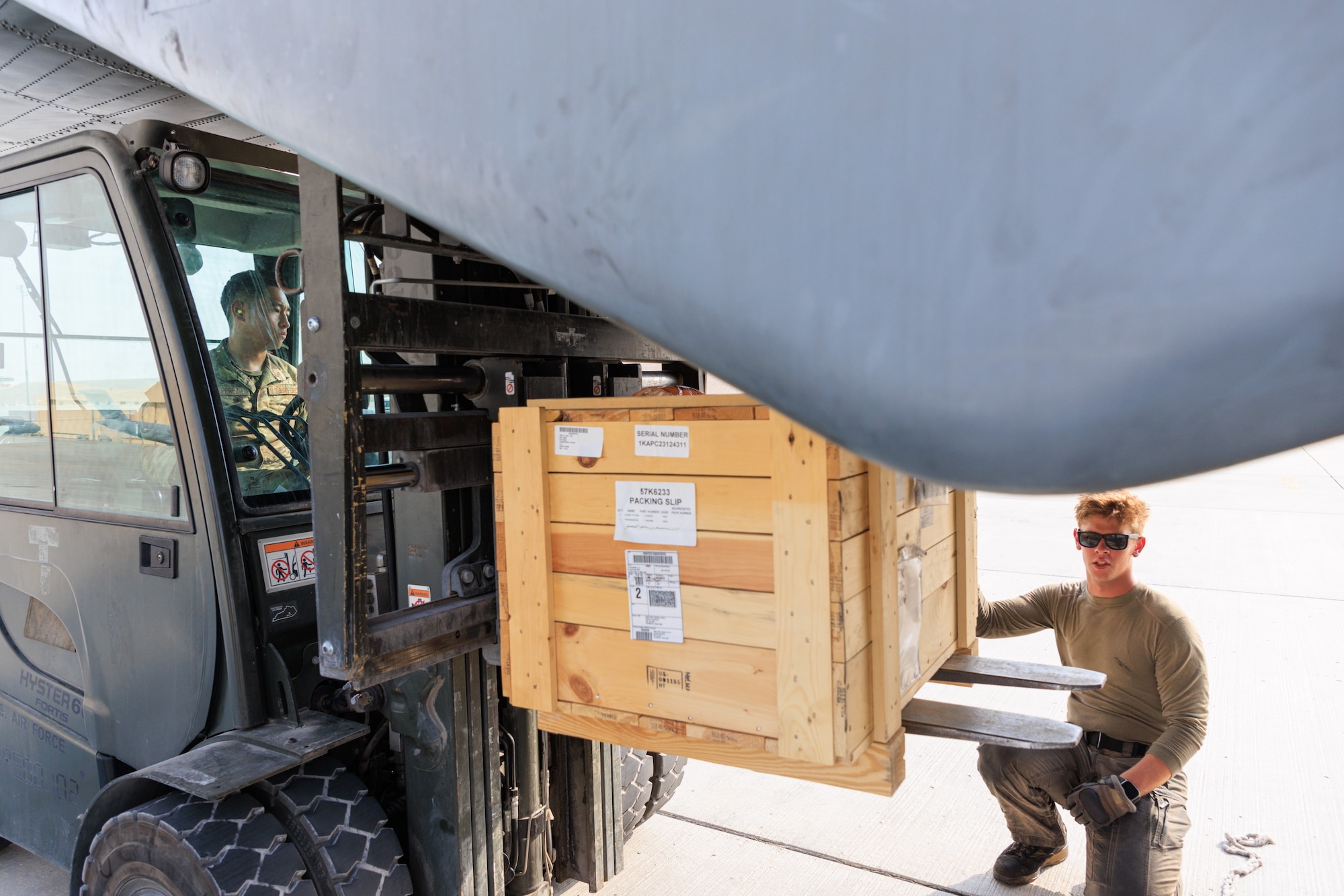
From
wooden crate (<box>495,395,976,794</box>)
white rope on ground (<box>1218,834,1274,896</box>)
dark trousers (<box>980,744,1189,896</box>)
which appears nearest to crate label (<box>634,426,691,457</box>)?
wooden crate (<box>495,395,976,794</box>)

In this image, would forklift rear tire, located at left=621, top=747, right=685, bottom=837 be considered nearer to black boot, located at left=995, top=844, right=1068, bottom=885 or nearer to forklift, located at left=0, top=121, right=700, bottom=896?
forklift, located at left=0, top=121, right=700, bottom=896

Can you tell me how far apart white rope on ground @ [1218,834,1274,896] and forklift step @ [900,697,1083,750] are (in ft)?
7.18

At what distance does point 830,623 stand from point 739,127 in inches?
44.8

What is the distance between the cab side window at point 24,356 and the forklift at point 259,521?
1cm

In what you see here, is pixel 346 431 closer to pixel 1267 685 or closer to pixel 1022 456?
pixel 1022 456

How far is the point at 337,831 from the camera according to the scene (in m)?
2.51

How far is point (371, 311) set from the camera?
2145 mm

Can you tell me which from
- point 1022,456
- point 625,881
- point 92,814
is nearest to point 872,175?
point 1022,456

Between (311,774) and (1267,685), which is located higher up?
(311,774)

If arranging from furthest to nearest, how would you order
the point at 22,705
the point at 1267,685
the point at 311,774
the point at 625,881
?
the point at 1267,685, the point at 625,881, the point at 22,705, the point at 311,774

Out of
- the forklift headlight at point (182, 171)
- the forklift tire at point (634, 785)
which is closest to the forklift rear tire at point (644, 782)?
the forklift tire at point (634, 785)

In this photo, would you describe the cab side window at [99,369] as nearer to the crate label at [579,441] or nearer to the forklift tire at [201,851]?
the forklift tire at [201,851]

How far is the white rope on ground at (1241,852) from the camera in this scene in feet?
12.0

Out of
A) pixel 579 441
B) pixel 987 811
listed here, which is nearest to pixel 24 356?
pixel 579 441
